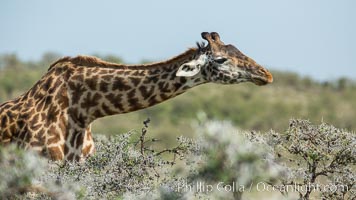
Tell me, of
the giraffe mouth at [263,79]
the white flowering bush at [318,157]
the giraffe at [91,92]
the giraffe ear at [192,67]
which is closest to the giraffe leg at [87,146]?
the giraffe at [91,92]

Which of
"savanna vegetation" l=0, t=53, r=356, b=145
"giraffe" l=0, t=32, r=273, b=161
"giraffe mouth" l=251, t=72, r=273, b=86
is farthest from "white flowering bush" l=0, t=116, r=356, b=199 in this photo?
"savanna vegetation" l=0, t=53, r=356, b=145

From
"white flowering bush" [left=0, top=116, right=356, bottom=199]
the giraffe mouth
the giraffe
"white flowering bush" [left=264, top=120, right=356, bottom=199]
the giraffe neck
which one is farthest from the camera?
the giraffe neck

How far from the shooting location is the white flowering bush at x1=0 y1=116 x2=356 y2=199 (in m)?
7.92

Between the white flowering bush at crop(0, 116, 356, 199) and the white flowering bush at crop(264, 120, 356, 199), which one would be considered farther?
the white flowering bush at crop(264, 120, 356, 199)

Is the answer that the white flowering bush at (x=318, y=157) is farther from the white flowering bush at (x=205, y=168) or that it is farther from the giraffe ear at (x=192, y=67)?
the giraffe ear at (x=192, y=67)

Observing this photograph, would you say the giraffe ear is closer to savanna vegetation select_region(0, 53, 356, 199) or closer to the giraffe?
the giraffe

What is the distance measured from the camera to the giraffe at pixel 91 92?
11242 millimetres

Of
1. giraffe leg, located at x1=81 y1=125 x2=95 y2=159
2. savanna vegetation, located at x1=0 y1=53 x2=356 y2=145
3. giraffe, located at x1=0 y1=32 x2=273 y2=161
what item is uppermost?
giraffe, located at x1=0 y1=32 x2=273 y2=161

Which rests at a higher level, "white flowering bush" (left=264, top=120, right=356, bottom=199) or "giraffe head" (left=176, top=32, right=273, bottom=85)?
"giraffe head" (left=176, top=32, right=273, bottom=85)

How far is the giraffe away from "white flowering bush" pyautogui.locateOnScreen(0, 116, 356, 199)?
412mm

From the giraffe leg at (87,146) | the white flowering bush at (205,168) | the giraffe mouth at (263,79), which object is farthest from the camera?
the giraffe leg at (87,146)

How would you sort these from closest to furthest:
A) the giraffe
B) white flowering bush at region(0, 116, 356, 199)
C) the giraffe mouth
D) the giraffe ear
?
white flowering bush at region(0, 116, 356, 199)
the giraffe mouth
the giraffe ear
the giraffe

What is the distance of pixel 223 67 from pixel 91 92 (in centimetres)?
144

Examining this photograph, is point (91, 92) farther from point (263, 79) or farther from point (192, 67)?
A: point (263, 79)
